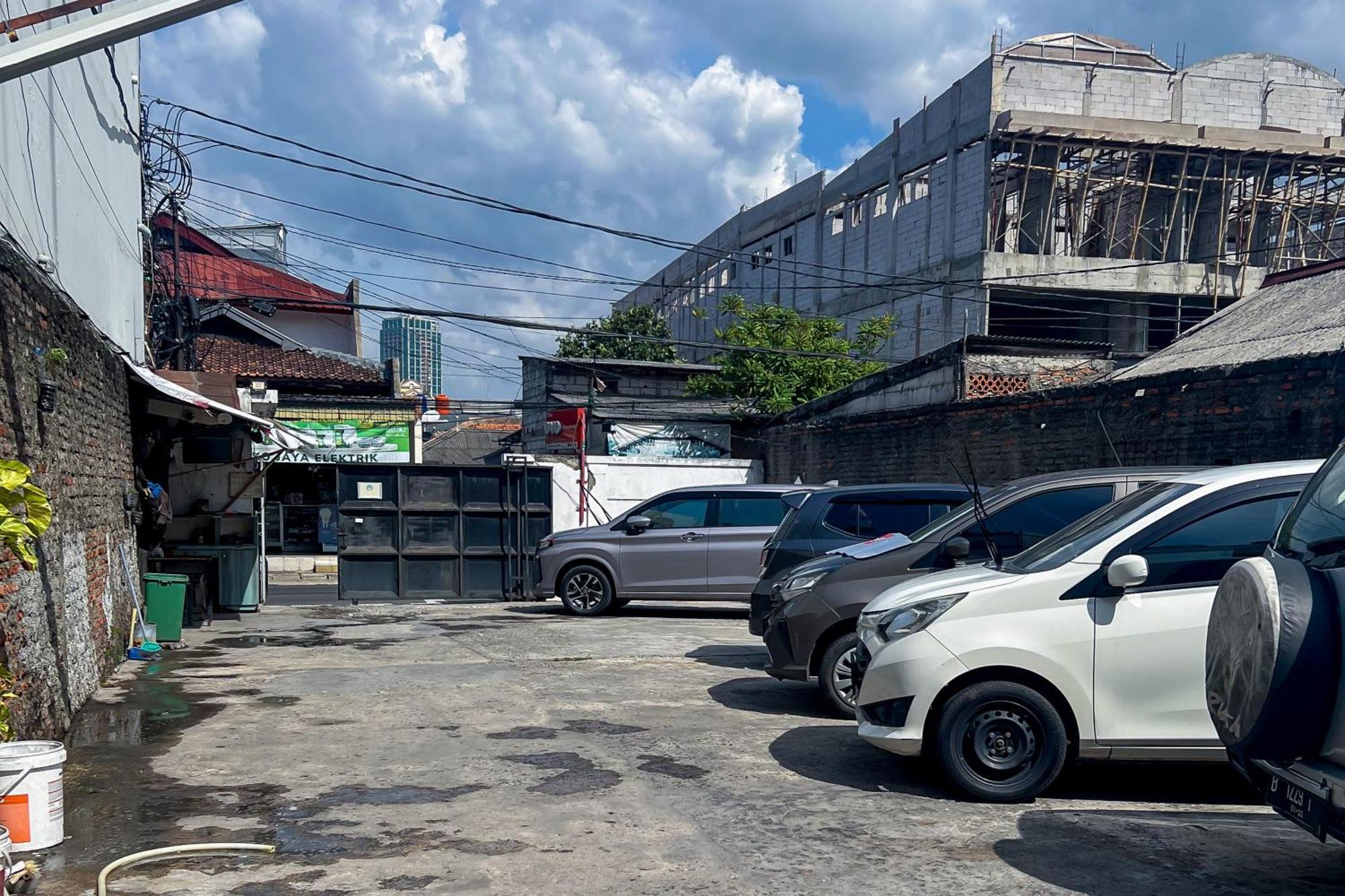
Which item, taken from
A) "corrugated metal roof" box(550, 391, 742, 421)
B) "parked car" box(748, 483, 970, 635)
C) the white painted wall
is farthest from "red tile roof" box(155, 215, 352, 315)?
"parked car" box(748, 483, 970, 635)

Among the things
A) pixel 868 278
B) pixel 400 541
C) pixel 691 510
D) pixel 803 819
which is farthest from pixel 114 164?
pixel 868 278

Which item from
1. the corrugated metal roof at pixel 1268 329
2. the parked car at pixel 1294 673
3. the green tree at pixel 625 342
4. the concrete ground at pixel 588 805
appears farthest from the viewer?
the green tree at pixel 625 342

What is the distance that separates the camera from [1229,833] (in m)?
5.43

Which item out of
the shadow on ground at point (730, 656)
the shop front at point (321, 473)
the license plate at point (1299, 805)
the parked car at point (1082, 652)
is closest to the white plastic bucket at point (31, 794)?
the parked car at point (1082, 652)

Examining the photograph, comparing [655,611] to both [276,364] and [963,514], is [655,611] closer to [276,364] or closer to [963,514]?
[963,514]

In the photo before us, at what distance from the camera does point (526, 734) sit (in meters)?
7.76

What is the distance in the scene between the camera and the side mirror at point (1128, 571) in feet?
18.4

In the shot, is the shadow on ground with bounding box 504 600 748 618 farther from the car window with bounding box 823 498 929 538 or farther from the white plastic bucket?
the white plastic bucket

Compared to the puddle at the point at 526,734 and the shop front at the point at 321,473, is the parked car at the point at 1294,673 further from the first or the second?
the shop front at the point at 321,473

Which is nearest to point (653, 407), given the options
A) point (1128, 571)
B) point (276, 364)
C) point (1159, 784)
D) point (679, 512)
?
point (276, 364)

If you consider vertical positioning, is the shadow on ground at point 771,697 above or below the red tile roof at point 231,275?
below

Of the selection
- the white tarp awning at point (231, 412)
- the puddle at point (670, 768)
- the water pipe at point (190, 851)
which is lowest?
the puddle at point (670, 768)

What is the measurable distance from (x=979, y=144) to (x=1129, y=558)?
30.2 meters

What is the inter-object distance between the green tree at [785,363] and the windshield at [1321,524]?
27.8 m
